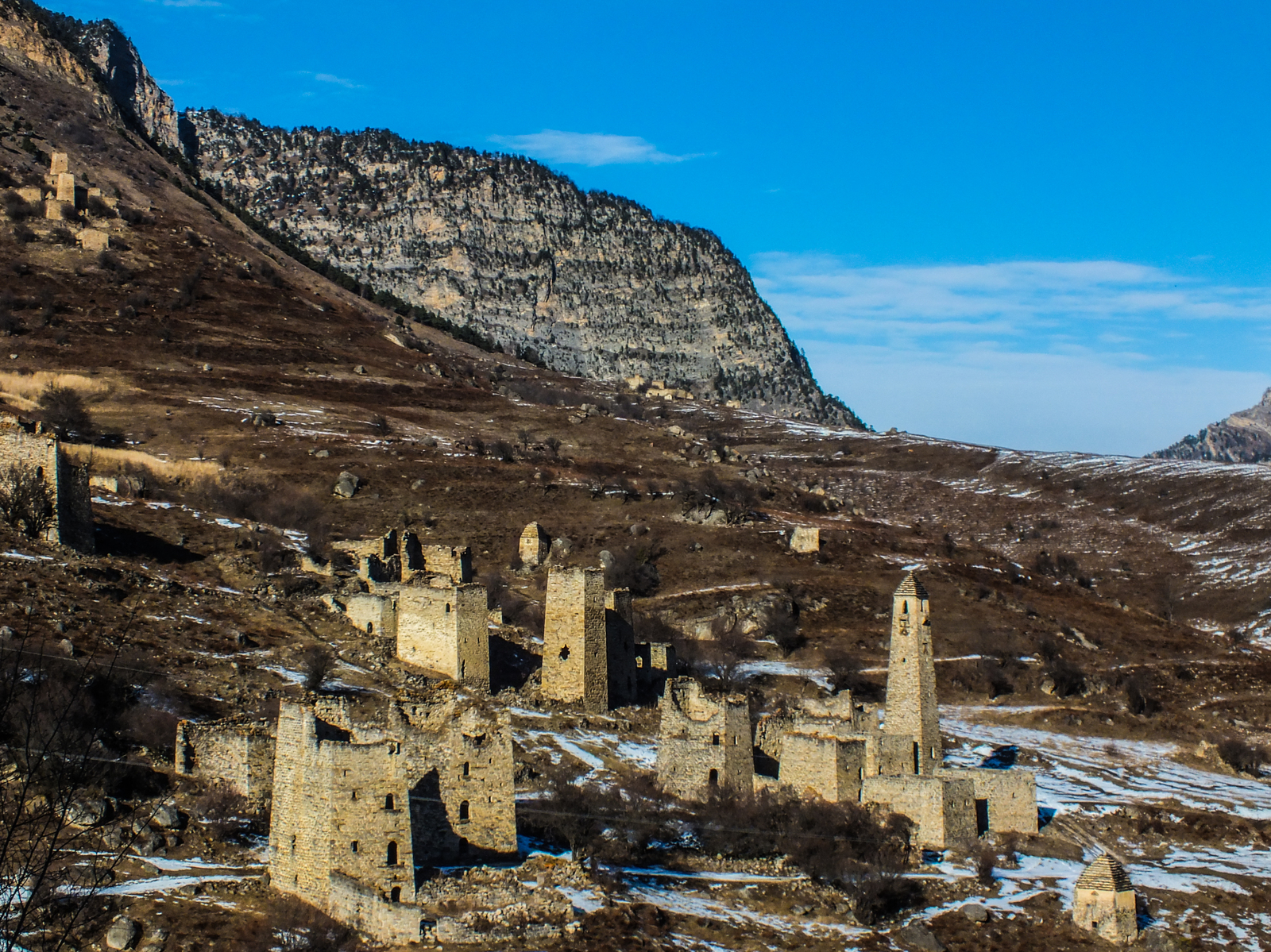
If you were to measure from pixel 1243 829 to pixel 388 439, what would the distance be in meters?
57.4

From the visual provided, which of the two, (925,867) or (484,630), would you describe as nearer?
(925,867)

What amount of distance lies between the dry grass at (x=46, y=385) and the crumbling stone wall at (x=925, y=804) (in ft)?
187

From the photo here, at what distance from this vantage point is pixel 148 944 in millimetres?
21766

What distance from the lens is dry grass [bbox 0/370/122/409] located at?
79562 mm

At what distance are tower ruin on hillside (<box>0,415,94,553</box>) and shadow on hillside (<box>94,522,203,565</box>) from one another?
121cm

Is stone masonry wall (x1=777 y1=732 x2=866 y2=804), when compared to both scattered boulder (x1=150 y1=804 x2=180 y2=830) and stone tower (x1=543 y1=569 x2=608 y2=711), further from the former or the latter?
scattered boulder (x1=150 y1=804 x2=180 y2=830)

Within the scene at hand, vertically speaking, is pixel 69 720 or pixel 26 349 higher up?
pixel 26 349

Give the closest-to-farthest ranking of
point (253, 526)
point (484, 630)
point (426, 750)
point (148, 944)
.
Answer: point (148, 944), point (426, 750), point (484, 630), point (253, 526)

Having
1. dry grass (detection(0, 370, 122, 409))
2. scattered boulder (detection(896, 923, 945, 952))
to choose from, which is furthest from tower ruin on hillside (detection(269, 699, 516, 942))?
dry grass (detection(0, 370, 122, 409))

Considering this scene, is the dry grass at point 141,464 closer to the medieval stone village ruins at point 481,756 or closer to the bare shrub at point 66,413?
the bare shrub at point 66,413

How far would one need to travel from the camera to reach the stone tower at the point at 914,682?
3831 centimetres

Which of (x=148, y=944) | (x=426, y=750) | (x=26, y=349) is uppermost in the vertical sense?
(x=26, y=349)

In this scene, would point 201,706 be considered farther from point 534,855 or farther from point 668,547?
point 668,547

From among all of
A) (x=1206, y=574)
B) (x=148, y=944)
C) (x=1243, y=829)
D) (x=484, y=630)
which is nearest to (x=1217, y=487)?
(x=1206, y=574)
